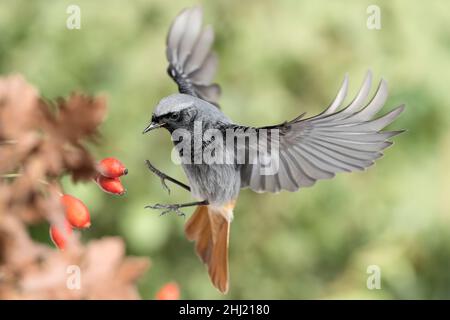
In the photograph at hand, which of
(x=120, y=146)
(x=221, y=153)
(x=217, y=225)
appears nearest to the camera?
(x=221, y=153)

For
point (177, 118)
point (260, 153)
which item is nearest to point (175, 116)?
point (177, 118)

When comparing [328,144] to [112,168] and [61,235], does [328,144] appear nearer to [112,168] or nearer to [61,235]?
[112,168]

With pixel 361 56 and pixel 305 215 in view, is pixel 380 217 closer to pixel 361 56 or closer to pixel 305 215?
pixel 305 215

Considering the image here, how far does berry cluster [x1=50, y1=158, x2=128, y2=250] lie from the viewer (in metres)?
0.75

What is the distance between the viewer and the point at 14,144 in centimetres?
64

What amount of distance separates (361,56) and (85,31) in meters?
1.16

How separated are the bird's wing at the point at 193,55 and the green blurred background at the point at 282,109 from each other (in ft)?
3.82

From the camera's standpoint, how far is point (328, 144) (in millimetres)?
1328

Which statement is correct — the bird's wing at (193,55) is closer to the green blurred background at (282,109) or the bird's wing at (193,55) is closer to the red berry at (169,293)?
the red berry at (169,293)

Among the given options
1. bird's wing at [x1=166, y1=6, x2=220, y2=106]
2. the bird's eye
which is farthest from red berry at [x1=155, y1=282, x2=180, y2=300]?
bird's wing at [x1=166, y1=6, x2=220, y2=106]

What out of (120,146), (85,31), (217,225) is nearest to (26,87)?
(217,225)

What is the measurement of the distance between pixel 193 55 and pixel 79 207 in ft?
3.17

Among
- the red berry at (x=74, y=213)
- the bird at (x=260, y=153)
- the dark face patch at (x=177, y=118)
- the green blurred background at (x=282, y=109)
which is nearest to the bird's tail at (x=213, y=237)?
the bird at (x=260, y=153)

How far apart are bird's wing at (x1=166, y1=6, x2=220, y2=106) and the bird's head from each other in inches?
17.3
